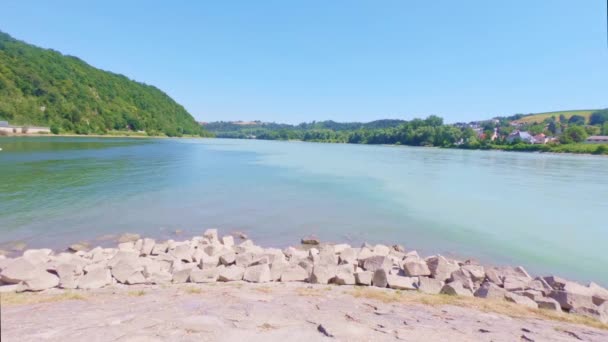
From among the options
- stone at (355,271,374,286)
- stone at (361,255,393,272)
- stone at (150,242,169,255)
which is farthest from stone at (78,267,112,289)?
stone at (361,255,393,272)

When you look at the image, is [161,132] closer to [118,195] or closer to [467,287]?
[118,195]

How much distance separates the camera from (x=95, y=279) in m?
6.81

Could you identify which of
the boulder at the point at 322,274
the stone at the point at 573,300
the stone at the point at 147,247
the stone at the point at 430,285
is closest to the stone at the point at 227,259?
the boulder at the point at 322,274

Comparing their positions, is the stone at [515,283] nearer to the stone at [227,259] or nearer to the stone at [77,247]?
the stone at [227,259]

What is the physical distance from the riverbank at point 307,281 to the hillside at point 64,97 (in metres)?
124

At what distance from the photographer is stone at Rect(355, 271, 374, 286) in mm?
7305

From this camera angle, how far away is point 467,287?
23.7 feet

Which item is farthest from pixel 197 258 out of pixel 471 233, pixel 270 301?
pixel 471 233

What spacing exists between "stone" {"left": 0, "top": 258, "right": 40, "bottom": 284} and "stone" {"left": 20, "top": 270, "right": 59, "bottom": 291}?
3.9 inches

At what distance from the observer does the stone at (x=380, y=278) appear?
7.25 metres

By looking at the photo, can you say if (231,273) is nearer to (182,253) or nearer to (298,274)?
(298,274)

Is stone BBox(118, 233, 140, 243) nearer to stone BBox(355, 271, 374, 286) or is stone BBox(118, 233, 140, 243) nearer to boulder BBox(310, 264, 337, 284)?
boulder BBox(310, 264, 337, 284)

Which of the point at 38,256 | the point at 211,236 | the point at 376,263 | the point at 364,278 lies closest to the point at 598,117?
the point at 376,263

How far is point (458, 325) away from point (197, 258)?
6358mm
